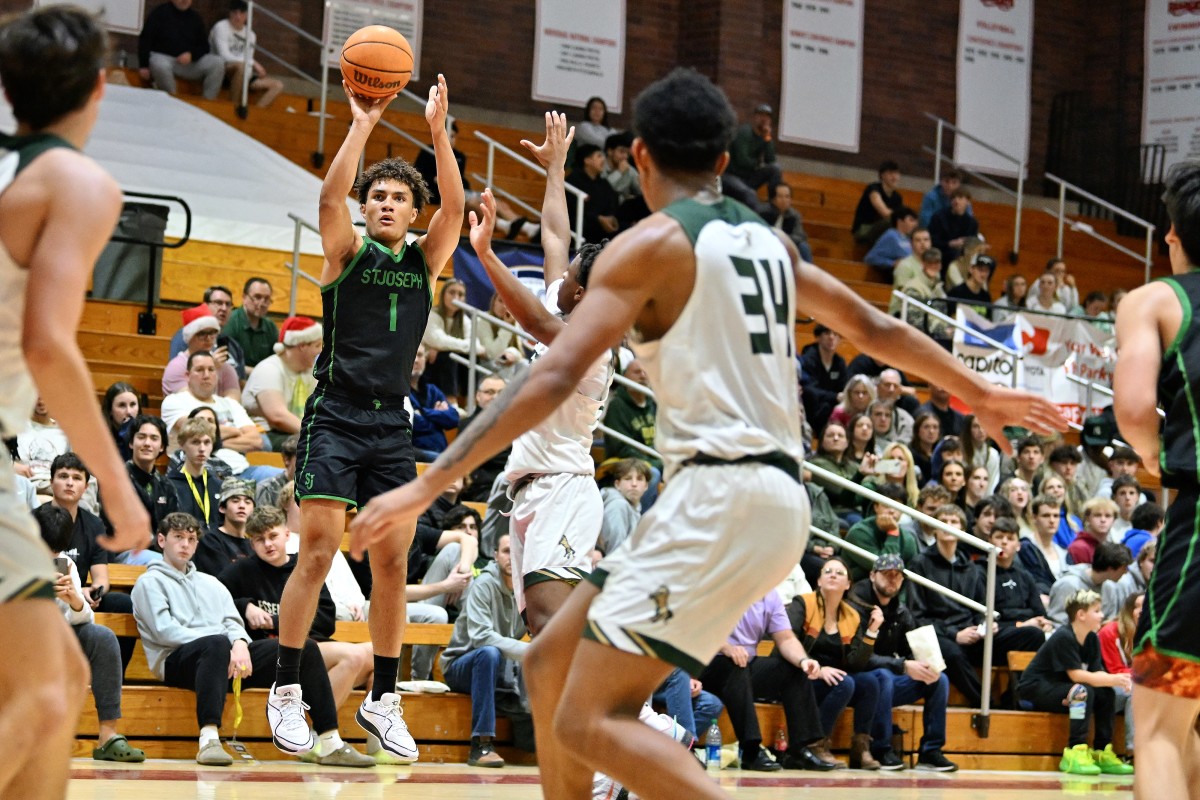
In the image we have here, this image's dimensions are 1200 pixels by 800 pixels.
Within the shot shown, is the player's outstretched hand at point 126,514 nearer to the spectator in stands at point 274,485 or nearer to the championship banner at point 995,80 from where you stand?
the spectator in stands at point 274,485

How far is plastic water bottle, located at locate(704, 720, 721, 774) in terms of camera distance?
9609mm

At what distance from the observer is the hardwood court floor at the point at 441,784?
22.4 ft

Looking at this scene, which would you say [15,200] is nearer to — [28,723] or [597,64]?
[28,723]

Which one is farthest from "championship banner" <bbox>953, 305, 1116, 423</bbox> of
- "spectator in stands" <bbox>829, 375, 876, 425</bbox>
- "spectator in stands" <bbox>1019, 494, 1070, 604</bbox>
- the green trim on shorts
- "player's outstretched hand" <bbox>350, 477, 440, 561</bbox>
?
"player's outstretched hand" <bbox>350, 477, 440, 561</bbox>

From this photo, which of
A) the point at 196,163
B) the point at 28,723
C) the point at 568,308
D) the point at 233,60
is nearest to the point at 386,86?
the point at 568,308

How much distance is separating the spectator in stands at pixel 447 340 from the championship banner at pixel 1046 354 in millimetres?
4825

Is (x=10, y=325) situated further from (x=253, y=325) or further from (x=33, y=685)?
(x=253, y=325)

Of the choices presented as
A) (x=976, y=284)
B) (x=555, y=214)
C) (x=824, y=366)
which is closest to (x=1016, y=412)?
(x=555, y=214)

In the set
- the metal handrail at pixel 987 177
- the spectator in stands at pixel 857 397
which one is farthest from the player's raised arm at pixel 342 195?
the metal handrail at pixel 987 177

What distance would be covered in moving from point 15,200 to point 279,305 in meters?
10.7

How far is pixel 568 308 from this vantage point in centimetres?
624

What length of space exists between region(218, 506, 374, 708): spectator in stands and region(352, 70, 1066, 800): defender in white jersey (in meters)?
5.12

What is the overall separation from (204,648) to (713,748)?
3092 millimetres

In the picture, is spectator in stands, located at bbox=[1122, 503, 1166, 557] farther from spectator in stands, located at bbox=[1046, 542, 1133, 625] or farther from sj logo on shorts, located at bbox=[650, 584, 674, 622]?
sj logo on shorts, located at bbox=[650, 584, 674, 622]
